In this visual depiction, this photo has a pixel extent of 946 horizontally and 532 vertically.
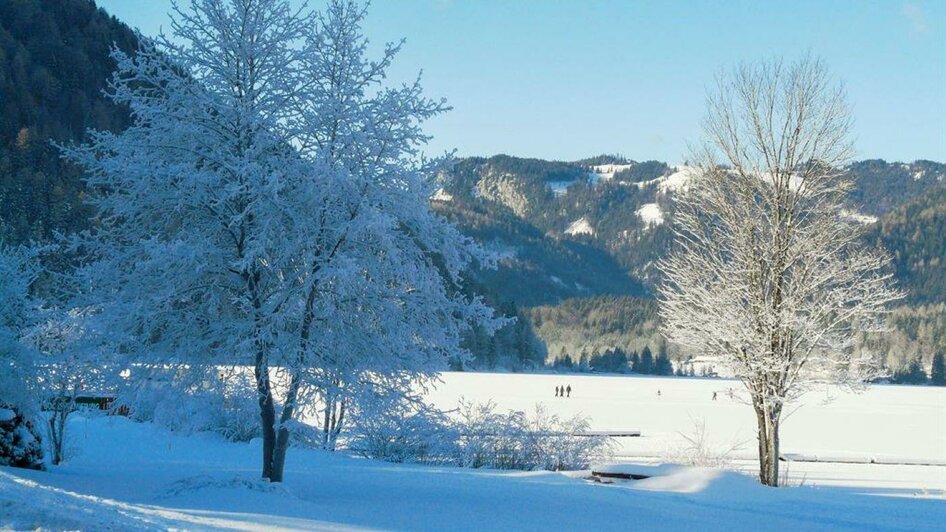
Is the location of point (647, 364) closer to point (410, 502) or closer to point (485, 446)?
point (485, 446)

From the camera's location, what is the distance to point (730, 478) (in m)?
16.3

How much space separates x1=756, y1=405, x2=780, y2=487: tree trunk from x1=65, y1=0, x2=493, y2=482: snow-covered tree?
8.13 m

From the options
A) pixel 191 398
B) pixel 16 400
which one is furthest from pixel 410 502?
pixel 16 400

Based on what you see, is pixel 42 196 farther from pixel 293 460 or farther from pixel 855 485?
pixel 855 485

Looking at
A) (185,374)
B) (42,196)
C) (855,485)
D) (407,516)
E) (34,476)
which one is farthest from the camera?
(42,196)

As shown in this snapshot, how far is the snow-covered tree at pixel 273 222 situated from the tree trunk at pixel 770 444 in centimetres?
813

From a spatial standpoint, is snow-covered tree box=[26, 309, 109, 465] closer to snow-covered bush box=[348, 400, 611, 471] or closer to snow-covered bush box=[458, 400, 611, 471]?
snow-covered bush box=[348, 400, 611, 471]

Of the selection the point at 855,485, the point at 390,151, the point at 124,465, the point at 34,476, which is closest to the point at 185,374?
the point at 34,476

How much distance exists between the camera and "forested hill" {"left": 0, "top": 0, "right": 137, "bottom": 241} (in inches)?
3487

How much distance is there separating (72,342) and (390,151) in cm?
549

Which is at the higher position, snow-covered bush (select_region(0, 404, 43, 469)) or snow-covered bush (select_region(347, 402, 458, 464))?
snow-covered bush (select_region(0, 404, 43, 469))

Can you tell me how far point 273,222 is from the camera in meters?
11.4

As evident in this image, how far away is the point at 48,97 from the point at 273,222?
132551 mm

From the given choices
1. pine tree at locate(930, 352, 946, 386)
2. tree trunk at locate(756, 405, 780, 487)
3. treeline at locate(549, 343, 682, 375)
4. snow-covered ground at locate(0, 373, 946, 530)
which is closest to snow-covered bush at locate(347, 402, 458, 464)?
snow-covered ground at locate(0, 373, 946, 530)
